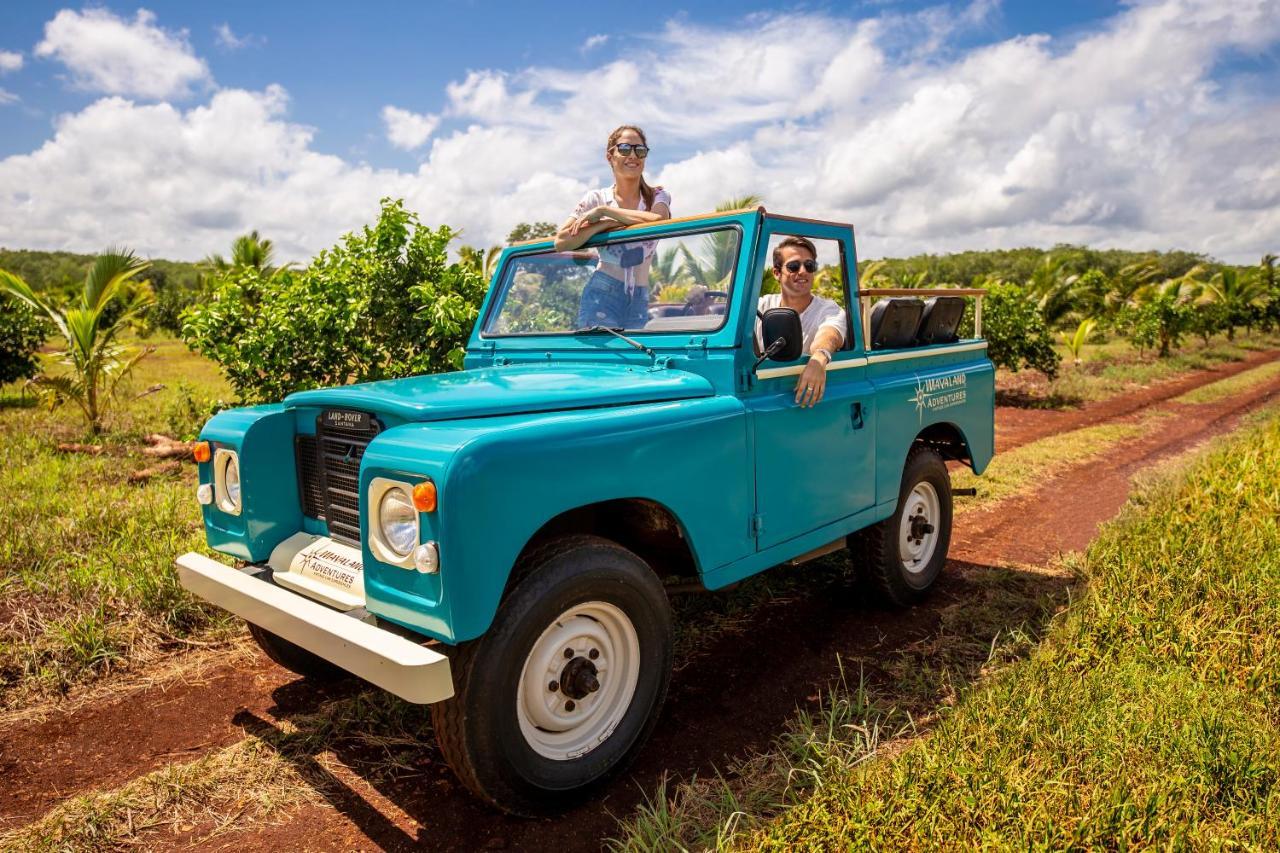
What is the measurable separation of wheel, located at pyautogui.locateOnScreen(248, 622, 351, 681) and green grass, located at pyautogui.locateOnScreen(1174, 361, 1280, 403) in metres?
14.5

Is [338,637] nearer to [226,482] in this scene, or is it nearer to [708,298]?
[226,482]

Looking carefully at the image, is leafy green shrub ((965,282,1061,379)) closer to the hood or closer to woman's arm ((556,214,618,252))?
woman's arm ((556,214,618,252))

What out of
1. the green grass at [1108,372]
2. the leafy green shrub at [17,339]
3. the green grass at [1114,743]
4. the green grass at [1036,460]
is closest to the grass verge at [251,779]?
the green grass at [1114,743]

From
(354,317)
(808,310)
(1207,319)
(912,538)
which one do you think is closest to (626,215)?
(808,310)

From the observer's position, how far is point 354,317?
639 cm

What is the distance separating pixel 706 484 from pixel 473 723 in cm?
122

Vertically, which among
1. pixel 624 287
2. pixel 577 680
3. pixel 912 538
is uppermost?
pixel 624 287

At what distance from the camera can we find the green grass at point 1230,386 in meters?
14.1

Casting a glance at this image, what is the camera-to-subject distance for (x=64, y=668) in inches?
156

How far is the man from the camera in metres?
3.66

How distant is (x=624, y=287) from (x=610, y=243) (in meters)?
0.24

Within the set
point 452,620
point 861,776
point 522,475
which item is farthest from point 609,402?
point 861,776

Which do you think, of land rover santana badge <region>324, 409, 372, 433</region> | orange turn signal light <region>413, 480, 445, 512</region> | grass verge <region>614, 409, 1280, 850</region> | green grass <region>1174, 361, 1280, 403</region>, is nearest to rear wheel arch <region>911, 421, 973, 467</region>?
grass verge <region>614, 409, 1280, 850</region>

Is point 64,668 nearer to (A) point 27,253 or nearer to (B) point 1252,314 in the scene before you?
(B) point 1252,314
